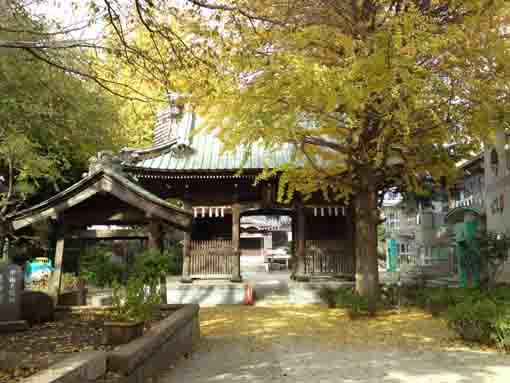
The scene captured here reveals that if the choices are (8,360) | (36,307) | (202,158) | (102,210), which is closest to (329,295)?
(202,158)

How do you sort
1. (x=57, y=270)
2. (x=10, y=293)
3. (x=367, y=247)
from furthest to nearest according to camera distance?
(x=367, y=247)
(x=57, y=270)
(x=10, y=293)

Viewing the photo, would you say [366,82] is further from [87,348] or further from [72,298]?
[72,298]

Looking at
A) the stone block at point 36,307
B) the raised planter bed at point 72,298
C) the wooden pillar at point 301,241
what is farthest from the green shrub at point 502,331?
the raised planter bed at point 72,298

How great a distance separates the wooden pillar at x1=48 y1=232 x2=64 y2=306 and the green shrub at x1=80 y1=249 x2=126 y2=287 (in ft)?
5.23

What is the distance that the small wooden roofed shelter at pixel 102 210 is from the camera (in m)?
9.23

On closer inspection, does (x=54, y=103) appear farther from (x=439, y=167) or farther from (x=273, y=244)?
(x=273, y=244)

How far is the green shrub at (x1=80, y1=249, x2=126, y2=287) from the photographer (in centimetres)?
838

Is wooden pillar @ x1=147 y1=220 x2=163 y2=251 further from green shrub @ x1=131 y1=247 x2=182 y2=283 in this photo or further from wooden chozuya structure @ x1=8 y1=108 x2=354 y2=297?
wooden chozuya structure @ x1=8 y1=108 x2=354 y2=297

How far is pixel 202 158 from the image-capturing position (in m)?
16.2

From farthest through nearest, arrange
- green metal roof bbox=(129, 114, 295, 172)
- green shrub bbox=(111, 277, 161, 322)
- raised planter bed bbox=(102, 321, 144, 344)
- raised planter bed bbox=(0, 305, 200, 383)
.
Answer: green metal roof bbox=(129, 114, 295, 172) → green shrub bbox=(111, 277, 161, 322) → raised planter bed bbox=(102, 321, 144, 344) → raised planter bed bbox=(0, 305, 200, 383)

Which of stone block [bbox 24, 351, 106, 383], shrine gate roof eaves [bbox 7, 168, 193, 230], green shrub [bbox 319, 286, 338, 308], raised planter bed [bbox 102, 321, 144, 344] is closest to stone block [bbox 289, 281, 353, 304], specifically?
green shrub [bbox 319, 286, 338, 308]

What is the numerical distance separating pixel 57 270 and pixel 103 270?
2.20 m

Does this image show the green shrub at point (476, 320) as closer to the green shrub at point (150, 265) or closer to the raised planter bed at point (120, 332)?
the green shrub at point (150, 265)

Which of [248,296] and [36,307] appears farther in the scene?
[248,296]
